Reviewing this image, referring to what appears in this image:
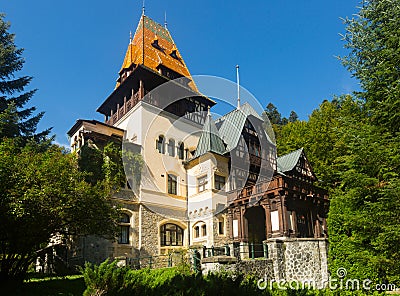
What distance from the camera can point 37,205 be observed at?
1138cm

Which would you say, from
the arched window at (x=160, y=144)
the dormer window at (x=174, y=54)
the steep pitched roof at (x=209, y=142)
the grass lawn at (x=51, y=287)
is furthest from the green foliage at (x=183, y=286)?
the dormer window at (x=174, y=54)

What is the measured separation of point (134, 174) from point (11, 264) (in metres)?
9.11

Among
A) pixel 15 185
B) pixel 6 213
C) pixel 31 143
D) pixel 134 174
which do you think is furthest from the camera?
pixel 134 174

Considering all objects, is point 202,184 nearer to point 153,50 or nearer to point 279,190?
point 279,190

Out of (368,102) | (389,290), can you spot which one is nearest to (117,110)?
(368,102)

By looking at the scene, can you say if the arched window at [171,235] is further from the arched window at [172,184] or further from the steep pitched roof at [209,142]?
the steep pitched roof at [209,142]

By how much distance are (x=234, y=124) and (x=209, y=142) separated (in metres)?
2.68

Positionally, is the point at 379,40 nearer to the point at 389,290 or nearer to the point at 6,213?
the point at 389,290

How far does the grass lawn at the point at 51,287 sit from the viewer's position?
11.1 meters

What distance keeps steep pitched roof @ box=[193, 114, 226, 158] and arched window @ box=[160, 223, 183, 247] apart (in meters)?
4.72

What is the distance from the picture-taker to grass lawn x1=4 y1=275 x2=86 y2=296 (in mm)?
11133

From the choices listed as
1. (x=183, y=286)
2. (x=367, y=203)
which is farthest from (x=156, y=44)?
(x=183, y=286)

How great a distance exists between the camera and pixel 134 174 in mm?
20438

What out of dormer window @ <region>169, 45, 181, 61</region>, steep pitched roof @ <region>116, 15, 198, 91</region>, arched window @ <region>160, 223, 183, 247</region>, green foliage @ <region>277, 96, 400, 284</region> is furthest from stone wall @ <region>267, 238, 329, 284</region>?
dormer window @ <region>169, 45, 181, 61</region>
